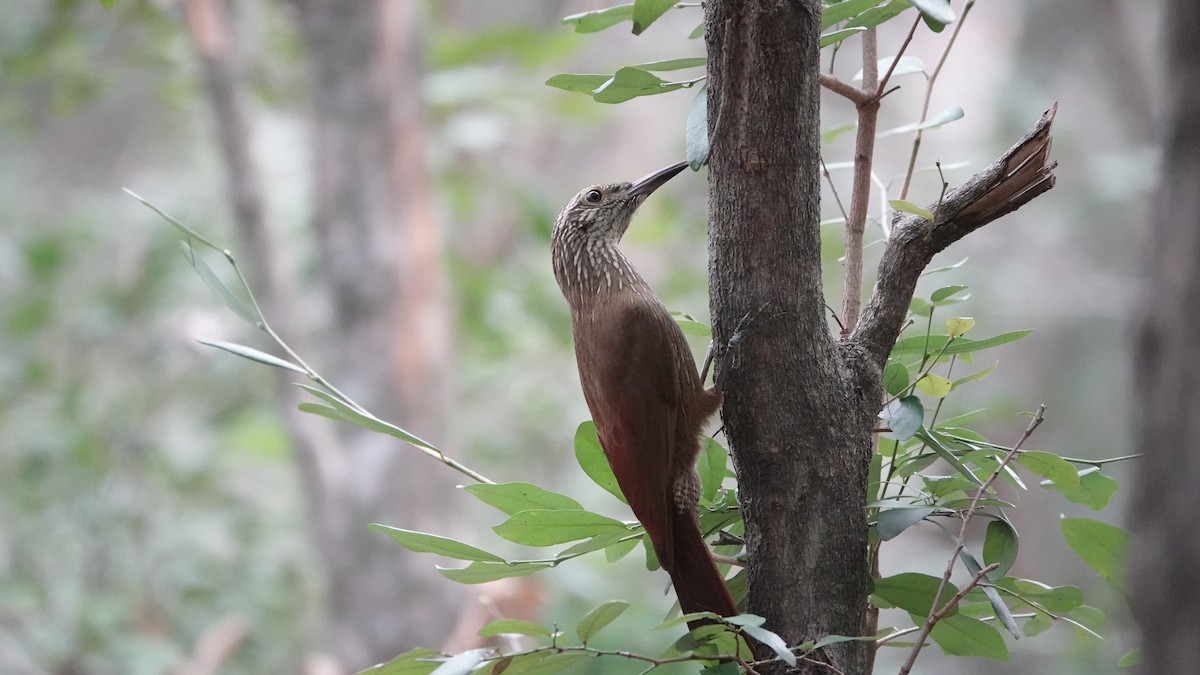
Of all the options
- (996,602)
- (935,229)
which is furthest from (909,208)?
(996,602)

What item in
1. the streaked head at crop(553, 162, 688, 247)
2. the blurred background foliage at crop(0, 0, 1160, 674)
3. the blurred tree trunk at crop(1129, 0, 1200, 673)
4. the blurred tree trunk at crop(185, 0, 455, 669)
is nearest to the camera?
the blurred tree trunk at crop(1129, 0, 1200, 673)

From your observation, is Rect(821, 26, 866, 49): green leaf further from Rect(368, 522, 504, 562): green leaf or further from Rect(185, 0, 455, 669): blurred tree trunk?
Rect(185, 0, 455, 669): blurred tree trunk

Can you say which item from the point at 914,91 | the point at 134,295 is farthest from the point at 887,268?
the point at 914,91

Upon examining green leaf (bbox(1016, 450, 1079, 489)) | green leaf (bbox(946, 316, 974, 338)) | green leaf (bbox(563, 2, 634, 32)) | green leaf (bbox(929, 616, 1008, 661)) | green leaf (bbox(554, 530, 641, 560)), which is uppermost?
green leaf (bbox(563, 2, 634, 32))

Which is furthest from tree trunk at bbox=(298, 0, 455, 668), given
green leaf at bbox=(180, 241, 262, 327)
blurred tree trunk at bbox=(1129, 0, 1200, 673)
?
blurred tree trunk at bbox=(1129, 0, 1200, 673)

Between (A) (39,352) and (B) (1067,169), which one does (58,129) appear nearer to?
(A) (39,352)

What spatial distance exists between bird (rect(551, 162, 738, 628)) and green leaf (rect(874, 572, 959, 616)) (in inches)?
7.2

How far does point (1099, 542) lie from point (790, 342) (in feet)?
1.48

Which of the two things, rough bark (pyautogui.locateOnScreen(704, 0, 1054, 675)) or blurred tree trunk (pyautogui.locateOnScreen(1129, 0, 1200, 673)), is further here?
rough bark (pyautogui.locateOnScreen(704, 0, 1054, 675))

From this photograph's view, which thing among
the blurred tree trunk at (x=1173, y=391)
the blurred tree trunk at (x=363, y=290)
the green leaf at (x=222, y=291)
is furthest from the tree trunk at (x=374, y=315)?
the blurred tree trunk at (x=1173, y=391)

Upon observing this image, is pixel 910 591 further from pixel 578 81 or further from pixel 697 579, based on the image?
pixel 578 81

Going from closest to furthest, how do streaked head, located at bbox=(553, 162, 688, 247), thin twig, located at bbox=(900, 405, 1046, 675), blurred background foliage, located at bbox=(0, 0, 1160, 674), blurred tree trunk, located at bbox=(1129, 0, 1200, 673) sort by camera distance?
blurred tree trunk, located at bbox=(1129, 0, 1200, 673) < thin twig, located at bbox=(900, 405, 1046, 675) < streaked head, located at bbox=(553, 162, 688, 247) < blurred background foliage, located at bbox=(0, 0, 1160, 674)

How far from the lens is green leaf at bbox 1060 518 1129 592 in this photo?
3.96 feet

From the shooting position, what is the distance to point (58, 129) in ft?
34.2
